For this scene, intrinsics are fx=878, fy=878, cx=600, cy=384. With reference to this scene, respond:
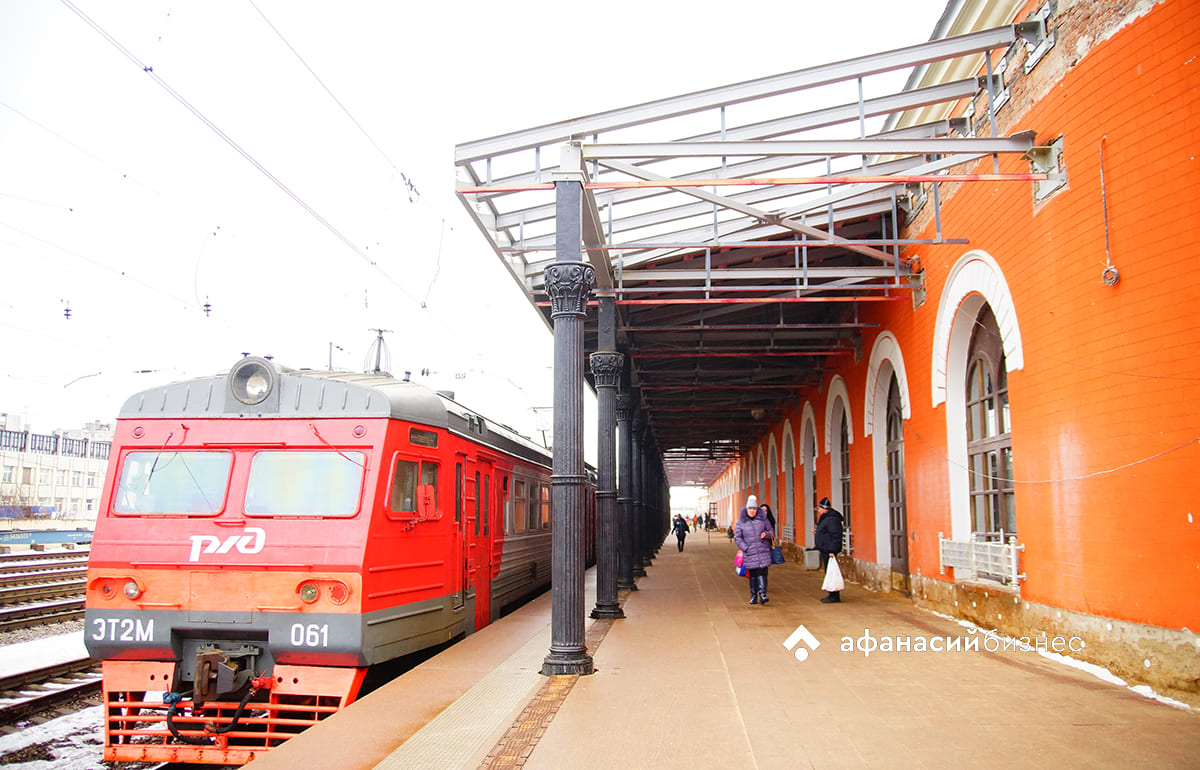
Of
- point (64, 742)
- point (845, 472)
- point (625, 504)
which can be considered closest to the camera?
point (64, 742)

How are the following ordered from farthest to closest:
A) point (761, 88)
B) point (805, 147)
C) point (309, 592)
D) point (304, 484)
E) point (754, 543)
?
point (754, 543)
point (761, 88)
point (805, 147)
point (304, 484)
point (309, 592)

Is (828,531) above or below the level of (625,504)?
below

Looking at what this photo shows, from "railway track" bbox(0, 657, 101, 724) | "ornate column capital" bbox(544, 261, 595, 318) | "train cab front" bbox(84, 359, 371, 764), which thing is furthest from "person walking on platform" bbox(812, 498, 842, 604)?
"railway track" bbox(0, 657, 101, 724)

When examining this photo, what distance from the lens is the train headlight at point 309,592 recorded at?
629 centimetres

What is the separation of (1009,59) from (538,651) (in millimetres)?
7355

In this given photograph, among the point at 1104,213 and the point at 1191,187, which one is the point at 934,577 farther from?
the point at 1191,187

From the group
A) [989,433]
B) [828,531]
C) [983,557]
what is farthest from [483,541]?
[828,531]

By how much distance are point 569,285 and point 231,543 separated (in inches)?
130

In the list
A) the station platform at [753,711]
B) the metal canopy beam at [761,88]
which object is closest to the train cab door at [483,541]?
the station platform at [753,711]

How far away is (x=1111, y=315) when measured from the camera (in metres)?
6.94

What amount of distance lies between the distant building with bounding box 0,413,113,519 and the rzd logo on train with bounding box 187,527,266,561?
123 ft

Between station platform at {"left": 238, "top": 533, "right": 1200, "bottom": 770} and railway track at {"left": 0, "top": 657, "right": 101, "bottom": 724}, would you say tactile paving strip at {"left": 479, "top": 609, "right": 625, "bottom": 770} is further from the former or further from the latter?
railway track at {"left": 0, "top": 657, "right": 101, "bottom": 724}

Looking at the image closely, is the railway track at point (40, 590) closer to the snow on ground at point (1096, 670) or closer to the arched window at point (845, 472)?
the snow on ground at point (1096, 670)

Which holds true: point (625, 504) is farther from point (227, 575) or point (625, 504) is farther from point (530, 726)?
point (530, 726)
